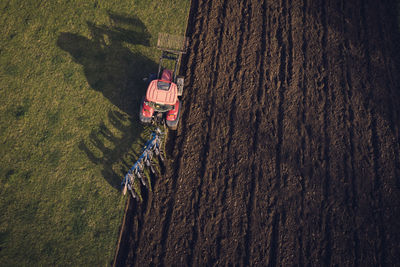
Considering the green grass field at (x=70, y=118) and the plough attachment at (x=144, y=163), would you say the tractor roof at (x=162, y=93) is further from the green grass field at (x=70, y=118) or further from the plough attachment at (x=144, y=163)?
the green grass field at (x=70, y=118)

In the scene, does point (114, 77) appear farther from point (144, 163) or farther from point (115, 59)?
point (144, 163)

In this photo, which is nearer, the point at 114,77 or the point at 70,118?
the point at 70,118

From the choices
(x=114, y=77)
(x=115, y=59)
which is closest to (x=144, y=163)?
(x=114, y=77)

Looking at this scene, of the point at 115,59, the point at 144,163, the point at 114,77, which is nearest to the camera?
the point at 144,163

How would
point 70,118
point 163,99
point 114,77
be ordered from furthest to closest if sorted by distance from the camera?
point 114,77, point 70,118, point 163,99

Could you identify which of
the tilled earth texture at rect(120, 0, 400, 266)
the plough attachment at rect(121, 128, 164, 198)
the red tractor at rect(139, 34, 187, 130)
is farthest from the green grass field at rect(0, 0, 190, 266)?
the tilled earth texture at rect(120, 0, 400, 266)

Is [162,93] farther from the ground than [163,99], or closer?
farther from the ground

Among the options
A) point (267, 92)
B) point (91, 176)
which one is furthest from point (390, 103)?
point (91, 176)

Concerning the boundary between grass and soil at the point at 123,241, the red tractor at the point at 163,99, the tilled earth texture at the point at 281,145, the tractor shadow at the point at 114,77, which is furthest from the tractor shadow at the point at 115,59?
the boundary between grass and soil at the point at 123,241
